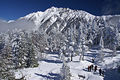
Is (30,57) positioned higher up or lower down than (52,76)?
higher up

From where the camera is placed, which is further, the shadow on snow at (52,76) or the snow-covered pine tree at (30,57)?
the snow-covered pine tree at (30,57)

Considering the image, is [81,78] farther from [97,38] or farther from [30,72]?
[97,38]

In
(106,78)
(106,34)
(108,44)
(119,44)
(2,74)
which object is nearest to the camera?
(2,74)

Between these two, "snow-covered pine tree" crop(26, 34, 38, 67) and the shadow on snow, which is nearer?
the shadow on snow

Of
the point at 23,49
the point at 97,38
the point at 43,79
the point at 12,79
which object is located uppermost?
the point at 97,38

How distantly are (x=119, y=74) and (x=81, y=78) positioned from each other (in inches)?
352

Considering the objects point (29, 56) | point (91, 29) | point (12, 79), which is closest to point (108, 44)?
point (91, 29)

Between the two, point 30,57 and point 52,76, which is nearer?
point 52,76

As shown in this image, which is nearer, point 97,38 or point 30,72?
point 30,72

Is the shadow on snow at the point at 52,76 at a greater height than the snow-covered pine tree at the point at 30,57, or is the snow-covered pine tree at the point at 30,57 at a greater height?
the snow-covered pine tree at the point at 30,57

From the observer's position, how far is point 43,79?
1587 inches

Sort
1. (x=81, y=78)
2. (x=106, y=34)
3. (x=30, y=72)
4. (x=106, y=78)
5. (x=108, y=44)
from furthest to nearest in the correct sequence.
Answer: (x=106, y=34), (x=108, y=44), (x=30, y=72), (x=81, y=78), (x=106, y=78)

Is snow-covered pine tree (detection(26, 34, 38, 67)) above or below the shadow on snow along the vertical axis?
above

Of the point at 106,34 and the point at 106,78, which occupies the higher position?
the point at 106,34
